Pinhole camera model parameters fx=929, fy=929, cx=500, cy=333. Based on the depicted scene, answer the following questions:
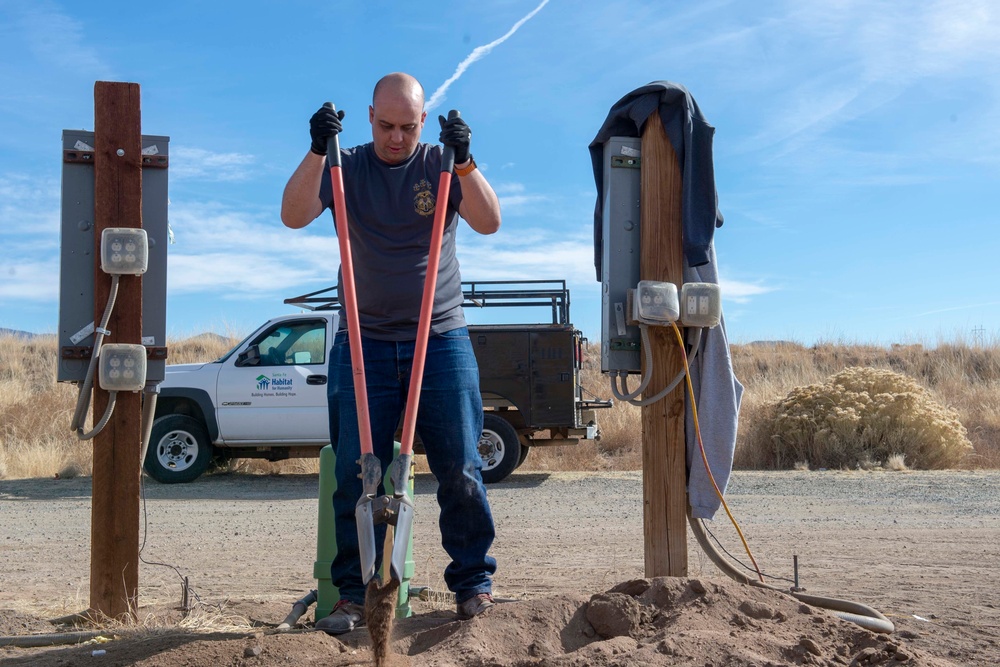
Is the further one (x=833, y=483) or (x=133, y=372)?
(x=833, y=483)

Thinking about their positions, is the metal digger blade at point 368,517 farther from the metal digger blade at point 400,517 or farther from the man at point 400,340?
the man at point 400,340

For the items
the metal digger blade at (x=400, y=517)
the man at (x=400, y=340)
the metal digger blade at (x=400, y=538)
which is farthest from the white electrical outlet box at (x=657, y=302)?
the metal digger blade at (x=400, y=538)

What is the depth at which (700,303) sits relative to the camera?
4.14 metres

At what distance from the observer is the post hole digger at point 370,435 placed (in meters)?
3.07

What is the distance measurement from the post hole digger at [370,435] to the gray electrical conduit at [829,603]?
1659mm

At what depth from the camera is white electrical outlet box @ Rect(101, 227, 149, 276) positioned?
4.32m

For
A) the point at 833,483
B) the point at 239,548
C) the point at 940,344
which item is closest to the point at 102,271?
the point at 239,548

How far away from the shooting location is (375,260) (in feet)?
12.6

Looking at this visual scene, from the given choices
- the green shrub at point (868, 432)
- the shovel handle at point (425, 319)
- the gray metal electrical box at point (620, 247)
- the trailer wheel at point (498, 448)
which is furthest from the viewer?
the green shrub at point (868, 432)

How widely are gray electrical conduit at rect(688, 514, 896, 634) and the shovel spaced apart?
1727 millimetres

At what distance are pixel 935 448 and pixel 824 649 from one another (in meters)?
11.4

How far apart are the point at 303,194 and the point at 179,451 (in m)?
8.58

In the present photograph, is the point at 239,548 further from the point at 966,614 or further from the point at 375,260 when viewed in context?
the point at 966,614

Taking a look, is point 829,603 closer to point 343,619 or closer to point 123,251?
point 343,619
